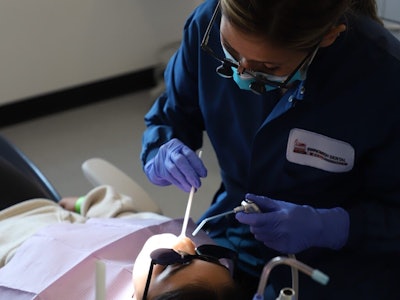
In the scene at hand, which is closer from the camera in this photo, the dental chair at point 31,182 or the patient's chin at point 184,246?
the patient's chin at point 184,246

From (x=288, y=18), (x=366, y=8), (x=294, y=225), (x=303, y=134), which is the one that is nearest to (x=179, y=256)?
(x=294, y=225)

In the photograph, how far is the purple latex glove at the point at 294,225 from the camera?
118 cm

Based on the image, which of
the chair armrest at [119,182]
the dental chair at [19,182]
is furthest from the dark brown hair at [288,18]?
the dental chair at [19,182]

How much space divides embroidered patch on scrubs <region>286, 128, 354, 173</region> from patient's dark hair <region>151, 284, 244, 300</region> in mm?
344

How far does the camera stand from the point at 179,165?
1.34 m

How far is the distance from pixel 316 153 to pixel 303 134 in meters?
0.05

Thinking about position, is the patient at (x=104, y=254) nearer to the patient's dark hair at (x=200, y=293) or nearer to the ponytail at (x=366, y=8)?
the patient's dark hair at (x=200, y=293)

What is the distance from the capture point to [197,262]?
1.16m

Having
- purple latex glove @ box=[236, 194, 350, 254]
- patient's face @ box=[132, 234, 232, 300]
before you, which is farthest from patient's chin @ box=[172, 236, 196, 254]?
purple latex glove @ box=[236, 194, 350, 254]

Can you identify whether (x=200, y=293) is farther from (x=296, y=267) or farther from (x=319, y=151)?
(x=319, y=151)

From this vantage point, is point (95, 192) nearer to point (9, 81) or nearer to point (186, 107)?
point (186, 107)

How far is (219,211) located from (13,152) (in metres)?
0.70

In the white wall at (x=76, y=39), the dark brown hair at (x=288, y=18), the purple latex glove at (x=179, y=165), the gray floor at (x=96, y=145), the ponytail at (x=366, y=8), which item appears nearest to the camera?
the dark brown hair at (x=288, y=18)

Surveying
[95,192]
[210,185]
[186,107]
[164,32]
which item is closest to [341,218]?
[186,107]
